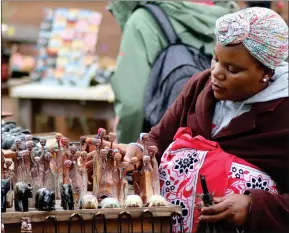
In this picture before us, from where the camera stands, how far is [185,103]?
3.53 m

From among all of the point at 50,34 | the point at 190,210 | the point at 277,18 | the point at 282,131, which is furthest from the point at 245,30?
the point at 50,34

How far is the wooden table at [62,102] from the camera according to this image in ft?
26.7

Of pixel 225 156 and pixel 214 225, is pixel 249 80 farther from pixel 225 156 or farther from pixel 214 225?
pixel 214 225

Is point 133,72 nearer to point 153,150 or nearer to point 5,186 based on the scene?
point 153,150

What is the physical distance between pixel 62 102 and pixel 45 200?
5.39 metres

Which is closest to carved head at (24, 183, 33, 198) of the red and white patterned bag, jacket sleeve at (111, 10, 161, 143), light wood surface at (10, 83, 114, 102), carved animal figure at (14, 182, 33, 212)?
carved animal figure at (14, 182, 33, 212)

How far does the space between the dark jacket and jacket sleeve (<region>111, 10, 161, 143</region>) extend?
164 cm

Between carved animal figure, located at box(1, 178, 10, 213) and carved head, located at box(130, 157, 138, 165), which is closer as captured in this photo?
carved animal figure, located at box(1, 178, 10, 213)

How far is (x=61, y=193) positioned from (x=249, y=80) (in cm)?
81

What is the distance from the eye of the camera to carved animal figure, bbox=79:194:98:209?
3.01m

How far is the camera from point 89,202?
302cm

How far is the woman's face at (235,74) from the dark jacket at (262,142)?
8 centimetres

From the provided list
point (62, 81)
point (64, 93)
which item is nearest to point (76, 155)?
point (64, 93)

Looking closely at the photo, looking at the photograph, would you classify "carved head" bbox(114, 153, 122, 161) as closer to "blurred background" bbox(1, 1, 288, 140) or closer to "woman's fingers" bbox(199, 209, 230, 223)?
"woman's fingers" bbox(199, 209, 230, 223)
